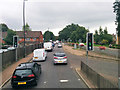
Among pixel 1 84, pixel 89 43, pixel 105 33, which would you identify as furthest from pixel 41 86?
pixel 105 33

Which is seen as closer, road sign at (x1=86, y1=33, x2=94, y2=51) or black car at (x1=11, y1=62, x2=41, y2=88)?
black car at (x1=11, y1=62, x2=41, y2=88)

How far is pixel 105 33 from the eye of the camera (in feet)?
213

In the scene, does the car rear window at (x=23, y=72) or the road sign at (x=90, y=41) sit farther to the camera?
the road sign at (x=90, y=41)

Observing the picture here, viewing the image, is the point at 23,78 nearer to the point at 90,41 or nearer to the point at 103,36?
the point at 90,41

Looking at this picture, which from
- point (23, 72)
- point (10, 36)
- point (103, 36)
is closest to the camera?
point (23, 72)

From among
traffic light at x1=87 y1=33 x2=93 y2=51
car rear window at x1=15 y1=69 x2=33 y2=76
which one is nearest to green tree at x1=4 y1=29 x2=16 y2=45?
traffic light at x1=87 y1=33 x2=93 y2=51

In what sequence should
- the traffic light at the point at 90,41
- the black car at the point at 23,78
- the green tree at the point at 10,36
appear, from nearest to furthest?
the black car at the point at 23,78 < the traffic light at the point at 90,41 < the green tree at the point at 10,36

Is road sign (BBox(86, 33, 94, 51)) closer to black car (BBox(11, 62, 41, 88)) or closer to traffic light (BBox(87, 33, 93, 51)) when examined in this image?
traffic light (BBox(87, 33, 93, 51))

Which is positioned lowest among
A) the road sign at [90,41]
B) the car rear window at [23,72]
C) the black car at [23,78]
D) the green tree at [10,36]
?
the black car at [23,78]

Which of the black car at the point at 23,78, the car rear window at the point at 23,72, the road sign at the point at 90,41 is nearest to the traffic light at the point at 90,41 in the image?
the road sign at the point at 90,41

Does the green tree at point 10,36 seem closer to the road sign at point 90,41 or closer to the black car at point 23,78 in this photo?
the road sign at point 90,41

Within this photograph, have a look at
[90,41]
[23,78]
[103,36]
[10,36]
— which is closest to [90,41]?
[90,41]

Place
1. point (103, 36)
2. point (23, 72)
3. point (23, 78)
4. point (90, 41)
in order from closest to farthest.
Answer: point (23, 78) → point (23, 72) → point (90, 41) → point (103, 36)

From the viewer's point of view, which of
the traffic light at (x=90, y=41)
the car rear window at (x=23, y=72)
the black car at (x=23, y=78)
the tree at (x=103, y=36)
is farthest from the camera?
the tree at (x=103, y=36)
